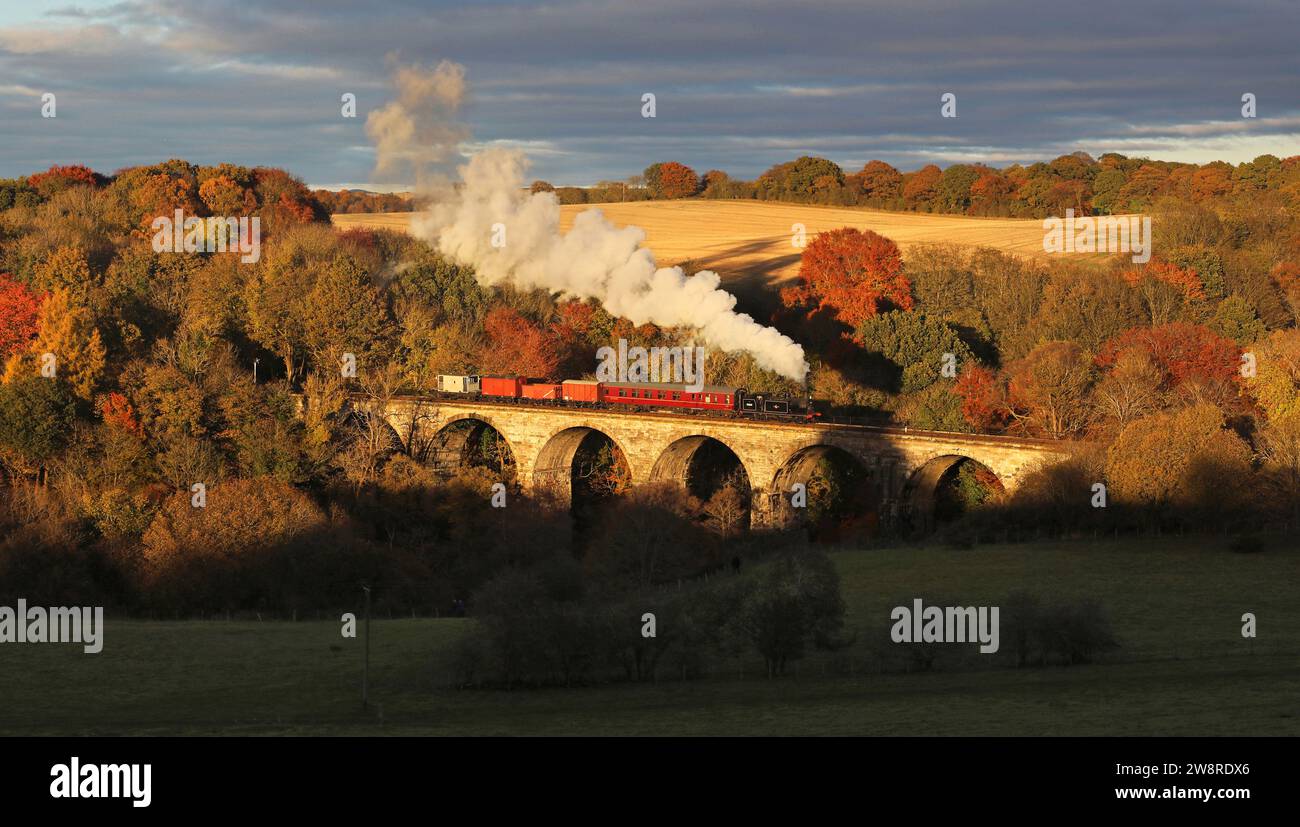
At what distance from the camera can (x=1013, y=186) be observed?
152m

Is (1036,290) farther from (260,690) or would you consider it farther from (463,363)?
(260,690)

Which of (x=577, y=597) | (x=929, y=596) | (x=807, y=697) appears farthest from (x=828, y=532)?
(x=807, y=697)

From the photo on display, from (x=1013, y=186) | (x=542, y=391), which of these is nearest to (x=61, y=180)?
(x=542, y=391)

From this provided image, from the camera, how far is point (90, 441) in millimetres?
74562

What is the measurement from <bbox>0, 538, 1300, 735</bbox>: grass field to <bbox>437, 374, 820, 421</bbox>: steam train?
16.6 m

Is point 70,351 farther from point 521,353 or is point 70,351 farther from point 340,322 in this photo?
point 521,353

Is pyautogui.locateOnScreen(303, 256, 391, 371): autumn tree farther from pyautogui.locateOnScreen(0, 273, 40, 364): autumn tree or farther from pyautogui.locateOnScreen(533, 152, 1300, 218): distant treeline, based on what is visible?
pyautogui.locateOnScreen(533, 152, 1300, 218): distant treeline

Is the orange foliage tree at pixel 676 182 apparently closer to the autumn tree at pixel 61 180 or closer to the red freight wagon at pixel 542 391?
the autumn tree at pixel 61 180

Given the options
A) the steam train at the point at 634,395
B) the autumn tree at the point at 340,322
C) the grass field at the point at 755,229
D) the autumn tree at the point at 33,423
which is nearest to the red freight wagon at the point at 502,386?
the steam train at the point at 634,395

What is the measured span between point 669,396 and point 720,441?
3924 mm

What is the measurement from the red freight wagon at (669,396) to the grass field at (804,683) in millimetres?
18036

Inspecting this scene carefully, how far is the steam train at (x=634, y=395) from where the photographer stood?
71.1 m

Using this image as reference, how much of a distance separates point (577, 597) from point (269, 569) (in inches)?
688

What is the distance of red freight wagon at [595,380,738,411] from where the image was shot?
71.9 m
